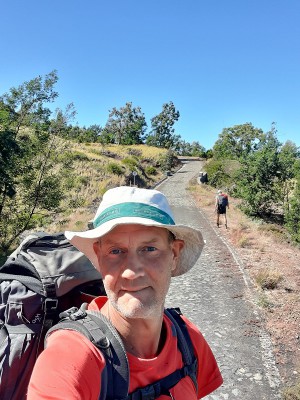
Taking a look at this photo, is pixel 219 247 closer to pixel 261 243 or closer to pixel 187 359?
pixel 261 243

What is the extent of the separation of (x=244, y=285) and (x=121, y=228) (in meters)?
7.80

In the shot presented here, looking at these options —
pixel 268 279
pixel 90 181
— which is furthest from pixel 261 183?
pixel 268 279

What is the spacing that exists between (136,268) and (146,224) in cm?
21

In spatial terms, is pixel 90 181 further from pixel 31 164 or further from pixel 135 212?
pixel 135 212

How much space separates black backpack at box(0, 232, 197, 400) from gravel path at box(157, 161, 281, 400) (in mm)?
3289

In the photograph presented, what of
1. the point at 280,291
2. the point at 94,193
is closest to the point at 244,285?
the point at 280,291

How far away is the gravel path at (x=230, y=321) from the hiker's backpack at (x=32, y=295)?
3353 mm

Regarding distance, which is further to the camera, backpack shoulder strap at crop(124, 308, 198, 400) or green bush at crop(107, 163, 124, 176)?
green bush at crop(107, 163, 124, 176)

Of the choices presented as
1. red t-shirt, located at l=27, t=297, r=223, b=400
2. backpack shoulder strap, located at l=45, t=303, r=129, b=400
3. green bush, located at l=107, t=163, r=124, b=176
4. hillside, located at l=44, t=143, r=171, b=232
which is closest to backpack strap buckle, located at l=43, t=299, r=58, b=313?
backpack shoulder strap, located at l=45, t=303, r=129, b=400

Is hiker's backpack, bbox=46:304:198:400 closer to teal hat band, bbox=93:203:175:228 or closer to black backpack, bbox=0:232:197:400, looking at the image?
black backpack, bbox=0:232:197:400

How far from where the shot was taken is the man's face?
169cm

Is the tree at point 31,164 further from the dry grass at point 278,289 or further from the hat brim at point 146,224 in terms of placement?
the hat brim at point 146,224

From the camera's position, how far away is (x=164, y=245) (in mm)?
1838

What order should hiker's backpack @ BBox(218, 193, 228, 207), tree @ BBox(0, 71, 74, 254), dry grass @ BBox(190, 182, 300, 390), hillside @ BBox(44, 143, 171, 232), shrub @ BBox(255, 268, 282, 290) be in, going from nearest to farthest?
1. dry grass @ BBox(190, 182, 300, 390)
2. shrub @ BBox(255, 268, 282, 290)
3. tree @ BBox(0, 71, 74, 254)
4. hillside @ BBox(44, 143, 171, 232)
5. hiker's backpack @ BBox(218, 193, 228, 207)
